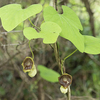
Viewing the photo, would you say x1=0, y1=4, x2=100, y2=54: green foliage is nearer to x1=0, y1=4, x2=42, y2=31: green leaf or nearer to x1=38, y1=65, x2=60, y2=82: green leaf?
x1=0, y1=4, x2=42, y2=31: green leaf

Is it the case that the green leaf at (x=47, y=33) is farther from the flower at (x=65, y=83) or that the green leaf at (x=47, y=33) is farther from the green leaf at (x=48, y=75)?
the green leaf at (x=48, y=75)

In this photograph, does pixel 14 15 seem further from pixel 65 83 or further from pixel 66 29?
pixel 65 83

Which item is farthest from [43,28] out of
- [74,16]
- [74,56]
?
[74,56]

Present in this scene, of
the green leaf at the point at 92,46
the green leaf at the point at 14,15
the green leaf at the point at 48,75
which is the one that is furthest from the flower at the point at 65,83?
the green leaf at the point at 48,75

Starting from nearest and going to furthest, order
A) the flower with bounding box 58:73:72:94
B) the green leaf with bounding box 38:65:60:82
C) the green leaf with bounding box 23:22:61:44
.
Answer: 1. the green leaf with bounding box 23:22:61:44
2. the flower with bounding box 58:73:72:94
3. the green leaf with bounding box 38:65:60:82

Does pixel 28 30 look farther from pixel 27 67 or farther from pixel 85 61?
pixel 85 61

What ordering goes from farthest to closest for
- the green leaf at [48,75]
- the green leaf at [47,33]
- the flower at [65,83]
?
the green leaf at [48,75] < the flower at [65,83] < the green leaf at [47,33]

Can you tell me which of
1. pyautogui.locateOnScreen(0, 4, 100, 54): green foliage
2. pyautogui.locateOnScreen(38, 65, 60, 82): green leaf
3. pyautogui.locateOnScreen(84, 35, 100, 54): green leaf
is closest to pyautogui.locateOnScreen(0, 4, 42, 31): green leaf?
pyautogui.locateOnScreen(0, 4, 100, 54): green foliage
